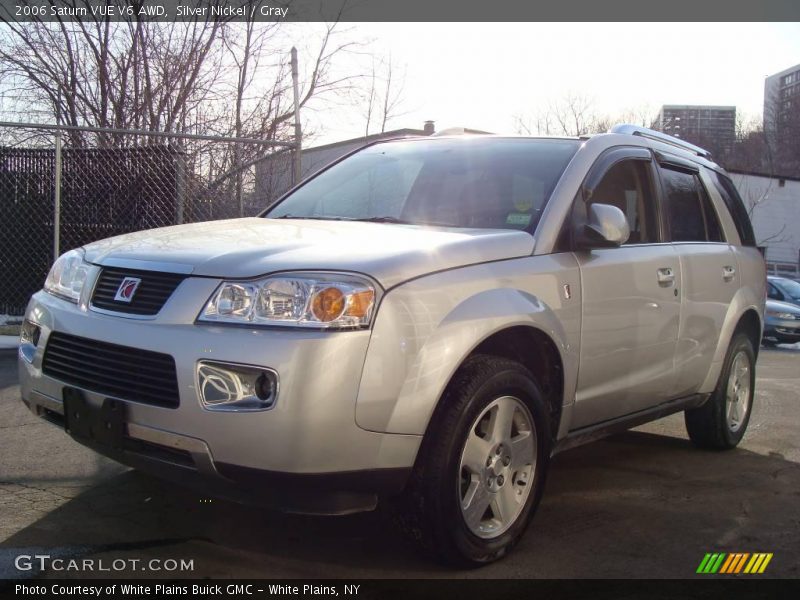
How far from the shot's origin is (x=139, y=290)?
311cm

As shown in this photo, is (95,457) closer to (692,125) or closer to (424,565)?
(424,565)

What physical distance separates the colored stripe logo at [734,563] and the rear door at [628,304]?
2.72 feet

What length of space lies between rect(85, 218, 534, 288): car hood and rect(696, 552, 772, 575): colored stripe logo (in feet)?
4.92

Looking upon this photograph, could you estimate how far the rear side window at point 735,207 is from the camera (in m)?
5.70

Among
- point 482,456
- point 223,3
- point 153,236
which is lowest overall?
point 482,456

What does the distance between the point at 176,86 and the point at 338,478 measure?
1107cm

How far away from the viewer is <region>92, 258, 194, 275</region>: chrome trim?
3.05 metres

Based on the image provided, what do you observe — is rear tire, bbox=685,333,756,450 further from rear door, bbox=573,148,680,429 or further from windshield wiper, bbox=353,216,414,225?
windshield wiper, bbox=353,216,414,225

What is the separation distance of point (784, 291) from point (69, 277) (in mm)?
16563

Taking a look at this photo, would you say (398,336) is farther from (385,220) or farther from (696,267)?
(696,267)

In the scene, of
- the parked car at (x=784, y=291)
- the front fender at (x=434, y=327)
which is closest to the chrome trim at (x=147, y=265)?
the front fender at (x=434, y=327)
